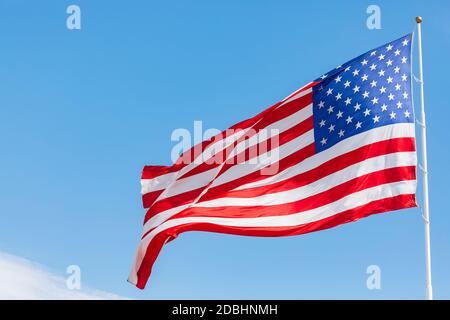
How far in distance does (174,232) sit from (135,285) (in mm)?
1627

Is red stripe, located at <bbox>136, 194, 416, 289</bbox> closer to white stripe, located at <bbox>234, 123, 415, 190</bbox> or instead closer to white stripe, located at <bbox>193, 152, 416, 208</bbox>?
white stripe, located at <bbox>193, 152, 416, 208</bbox>

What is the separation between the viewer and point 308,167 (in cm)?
1892

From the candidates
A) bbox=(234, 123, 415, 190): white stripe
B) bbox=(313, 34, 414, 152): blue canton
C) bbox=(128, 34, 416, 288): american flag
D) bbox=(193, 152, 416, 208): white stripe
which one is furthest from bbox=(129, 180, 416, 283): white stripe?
bbox=(313, 34, 414, 152): blue canton

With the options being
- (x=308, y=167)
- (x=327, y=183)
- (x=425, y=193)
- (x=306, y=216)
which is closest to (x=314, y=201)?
(x=306, y=216)

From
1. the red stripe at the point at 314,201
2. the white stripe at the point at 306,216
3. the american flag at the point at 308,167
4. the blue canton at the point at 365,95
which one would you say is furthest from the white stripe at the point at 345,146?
the white stripe at the point at 306,216

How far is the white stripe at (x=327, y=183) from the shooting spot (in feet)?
58.2

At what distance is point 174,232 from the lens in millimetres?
18641

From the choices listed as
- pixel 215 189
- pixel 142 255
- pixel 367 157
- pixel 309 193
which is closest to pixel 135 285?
pixel 142 255

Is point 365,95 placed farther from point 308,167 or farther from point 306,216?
point 306,216

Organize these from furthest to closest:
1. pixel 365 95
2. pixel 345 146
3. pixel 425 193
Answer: pixel 365 95, pixel 345 146, pixel 425 193

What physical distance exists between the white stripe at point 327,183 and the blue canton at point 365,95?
0.90 meters

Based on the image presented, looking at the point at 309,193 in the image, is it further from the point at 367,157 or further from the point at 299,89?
the point at 299,89

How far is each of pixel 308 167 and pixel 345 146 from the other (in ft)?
3.39

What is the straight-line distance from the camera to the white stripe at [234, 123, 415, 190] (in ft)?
59.6
